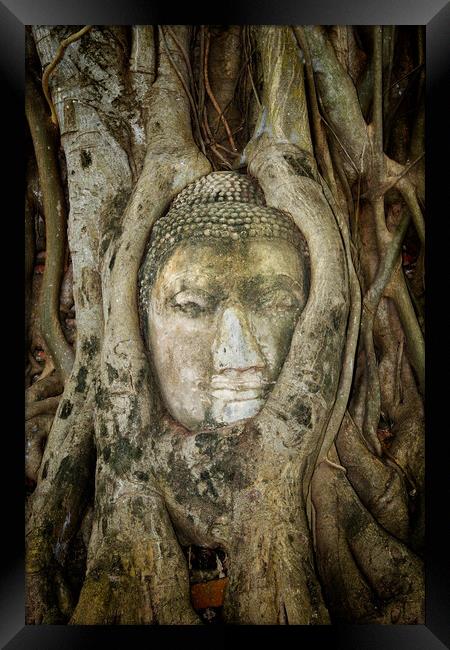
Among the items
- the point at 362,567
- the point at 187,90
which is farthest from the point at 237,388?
the point at 187,90

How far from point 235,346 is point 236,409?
0.70ft

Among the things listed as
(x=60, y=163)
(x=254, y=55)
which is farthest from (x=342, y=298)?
(x=60, y=163)

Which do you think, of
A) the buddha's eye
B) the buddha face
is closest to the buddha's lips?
the buddha face

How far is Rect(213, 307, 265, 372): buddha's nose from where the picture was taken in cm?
194

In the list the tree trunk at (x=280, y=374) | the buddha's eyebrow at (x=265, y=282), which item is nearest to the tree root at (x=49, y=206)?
the tree trunk at (x=280, y=374)

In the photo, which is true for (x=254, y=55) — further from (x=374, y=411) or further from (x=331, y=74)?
(x=374, y=411)

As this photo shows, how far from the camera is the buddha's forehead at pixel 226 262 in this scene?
1.99 m

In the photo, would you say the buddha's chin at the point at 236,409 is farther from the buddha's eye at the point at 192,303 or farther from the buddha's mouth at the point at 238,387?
the buddha's eye at the point at 192,303

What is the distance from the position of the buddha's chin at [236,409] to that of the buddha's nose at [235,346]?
110 millimetres

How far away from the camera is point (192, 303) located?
1997 mm

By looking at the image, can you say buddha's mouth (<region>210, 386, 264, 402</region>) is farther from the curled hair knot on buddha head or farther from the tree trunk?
the curled hair knot on buddha head
